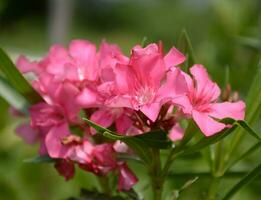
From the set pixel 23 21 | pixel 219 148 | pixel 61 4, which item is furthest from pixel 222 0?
pixel 23 21

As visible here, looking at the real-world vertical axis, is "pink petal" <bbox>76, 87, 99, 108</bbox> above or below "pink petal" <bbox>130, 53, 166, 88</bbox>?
below

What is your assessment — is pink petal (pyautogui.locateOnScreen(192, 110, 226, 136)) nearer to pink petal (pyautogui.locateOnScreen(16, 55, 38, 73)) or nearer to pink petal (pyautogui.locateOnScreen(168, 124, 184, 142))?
pink petal (pyautogui.locateOnScreen(168, 124, 184, 142))

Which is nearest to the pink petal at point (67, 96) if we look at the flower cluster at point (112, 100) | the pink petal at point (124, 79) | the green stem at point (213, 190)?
the flower cluster at point (112, 100)

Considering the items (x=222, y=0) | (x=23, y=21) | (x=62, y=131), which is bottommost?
(x=23, y=21)

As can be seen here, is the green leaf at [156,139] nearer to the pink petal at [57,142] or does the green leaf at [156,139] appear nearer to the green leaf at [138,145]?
the green leaf at [138,145]

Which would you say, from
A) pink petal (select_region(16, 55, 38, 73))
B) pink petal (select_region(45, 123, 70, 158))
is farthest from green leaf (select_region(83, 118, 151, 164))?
pink petal (select_region(16, 55, 38, 73))

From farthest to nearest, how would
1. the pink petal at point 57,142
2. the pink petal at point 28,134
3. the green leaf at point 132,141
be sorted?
the pink petal at point 28,134
the pink petal at point 57,142
the green leaf at point 132,141

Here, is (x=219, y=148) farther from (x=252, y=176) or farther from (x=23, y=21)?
(x=23, y=21)
